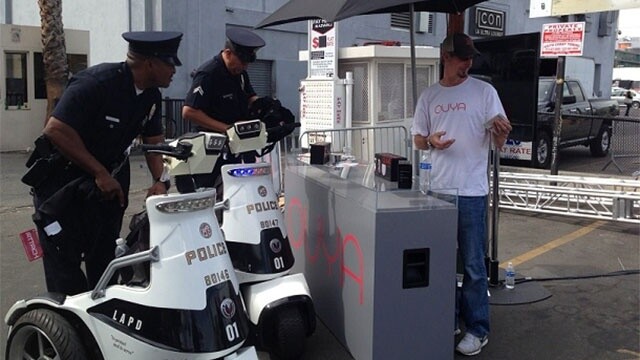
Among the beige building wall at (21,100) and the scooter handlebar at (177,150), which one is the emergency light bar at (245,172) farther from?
the beige building wall at (21,100)

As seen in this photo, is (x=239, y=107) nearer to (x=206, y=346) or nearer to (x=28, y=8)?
(x=206, y=346)

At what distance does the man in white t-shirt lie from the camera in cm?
380

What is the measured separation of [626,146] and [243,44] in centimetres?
796

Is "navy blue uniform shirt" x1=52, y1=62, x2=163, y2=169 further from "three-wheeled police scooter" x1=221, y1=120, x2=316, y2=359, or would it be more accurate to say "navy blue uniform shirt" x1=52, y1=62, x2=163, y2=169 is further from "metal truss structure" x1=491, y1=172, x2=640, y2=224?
"metal truss structure" x1=491, y1=172, x2=640, y2=224

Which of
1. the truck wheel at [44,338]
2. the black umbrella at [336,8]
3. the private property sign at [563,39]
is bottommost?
the truck wheel at [44,338]

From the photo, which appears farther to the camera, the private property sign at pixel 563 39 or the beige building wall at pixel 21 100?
the beige building wall at pixel 21 100

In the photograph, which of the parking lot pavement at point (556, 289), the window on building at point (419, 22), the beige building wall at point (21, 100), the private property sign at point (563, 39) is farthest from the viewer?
the window on building at point (419, 22)

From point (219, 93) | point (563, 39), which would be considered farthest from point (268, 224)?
point (563, 39)

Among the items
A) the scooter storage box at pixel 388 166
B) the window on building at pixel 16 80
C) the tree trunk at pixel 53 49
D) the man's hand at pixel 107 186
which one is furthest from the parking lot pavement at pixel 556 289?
the window on building at pixel 16 80

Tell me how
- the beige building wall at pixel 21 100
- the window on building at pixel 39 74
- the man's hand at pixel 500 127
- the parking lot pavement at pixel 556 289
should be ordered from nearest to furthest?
1. the man's hand at pixel 500 127
2. the parking lot pavement at pixel 556 289
3. the beige building wall at pixel 21 100
4. the window on building at pixel 39 74

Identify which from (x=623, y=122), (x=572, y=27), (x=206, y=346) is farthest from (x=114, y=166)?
(x=623, y=122)

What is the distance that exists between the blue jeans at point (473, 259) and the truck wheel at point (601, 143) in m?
11.0

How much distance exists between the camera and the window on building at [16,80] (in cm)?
1446

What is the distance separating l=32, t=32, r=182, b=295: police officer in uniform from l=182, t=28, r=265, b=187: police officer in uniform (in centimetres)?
93
